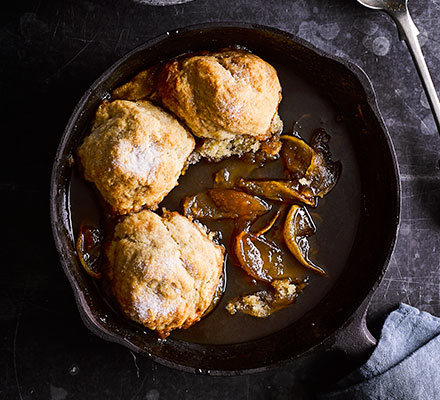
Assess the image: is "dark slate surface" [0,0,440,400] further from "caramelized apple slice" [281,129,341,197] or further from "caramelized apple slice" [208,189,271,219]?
"caramelized apple slice" [208,189,271,219]

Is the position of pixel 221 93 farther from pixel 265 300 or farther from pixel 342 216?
pixel 265 300

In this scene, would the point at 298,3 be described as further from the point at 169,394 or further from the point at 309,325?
the point at 169,394

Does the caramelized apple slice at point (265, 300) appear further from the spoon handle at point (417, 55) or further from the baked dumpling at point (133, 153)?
the spoon handle at point (417, 55)

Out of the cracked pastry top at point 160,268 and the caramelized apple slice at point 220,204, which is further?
the caramelized apple slice at point 220,204

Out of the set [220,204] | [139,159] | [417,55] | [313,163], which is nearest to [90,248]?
→ [139,159]

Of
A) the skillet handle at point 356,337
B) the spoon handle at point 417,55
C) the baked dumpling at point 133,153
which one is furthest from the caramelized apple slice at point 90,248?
the spoon handle at point 417,55

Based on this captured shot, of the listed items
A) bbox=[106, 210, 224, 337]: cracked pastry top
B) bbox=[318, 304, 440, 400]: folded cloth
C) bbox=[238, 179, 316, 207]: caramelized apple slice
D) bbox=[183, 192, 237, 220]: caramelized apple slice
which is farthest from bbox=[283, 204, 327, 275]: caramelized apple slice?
bbox=[318, 304, 440, 400]: folded cloth

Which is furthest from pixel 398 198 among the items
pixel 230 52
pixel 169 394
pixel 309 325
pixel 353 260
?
pixel 169 394
